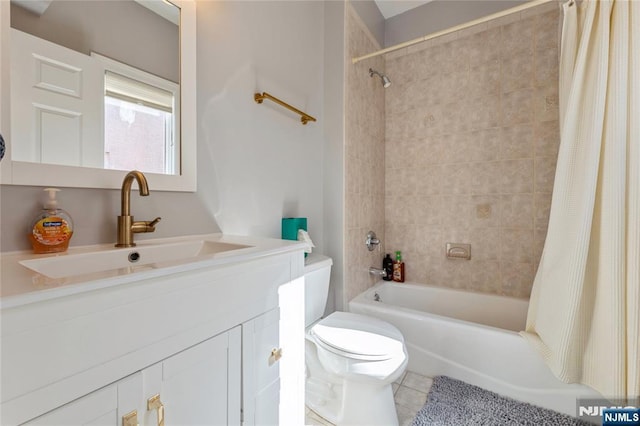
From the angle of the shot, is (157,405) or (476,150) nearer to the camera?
(157,405)

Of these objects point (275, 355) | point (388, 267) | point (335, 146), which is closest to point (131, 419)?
point (275, 355)

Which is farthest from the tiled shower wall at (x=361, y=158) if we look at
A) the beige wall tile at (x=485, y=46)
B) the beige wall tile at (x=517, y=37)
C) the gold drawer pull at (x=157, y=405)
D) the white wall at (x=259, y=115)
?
the gold drawer pull at (x=157, y=405)

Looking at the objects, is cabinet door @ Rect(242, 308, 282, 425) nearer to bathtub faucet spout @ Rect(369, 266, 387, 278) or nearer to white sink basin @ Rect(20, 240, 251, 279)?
white sink basin @ Rect(20, 240, 251, 279)

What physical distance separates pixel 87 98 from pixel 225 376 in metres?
0.90

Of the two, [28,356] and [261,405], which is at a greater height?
[28,356]

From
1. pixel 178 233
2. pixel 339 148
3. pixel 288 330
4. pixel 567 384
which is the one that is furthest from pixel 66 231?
pixel 567 384

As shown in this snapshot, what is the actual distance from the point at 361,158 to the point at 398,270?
972mm

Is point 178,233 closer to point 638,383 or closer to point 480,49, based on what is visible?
point 638,383

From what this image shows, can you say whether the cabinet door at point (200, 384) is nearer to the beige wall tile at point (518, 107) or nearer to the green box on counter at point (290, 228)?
the green box on counter at point (290, 228)

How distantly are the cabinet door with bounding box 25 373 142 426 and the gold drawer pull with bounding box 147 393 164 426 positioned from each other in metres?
0.02

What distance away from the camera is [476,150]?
2.06m

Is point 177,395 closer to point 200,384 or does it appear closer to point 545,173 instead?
point 200,384

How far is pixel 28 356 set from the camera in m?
0.41

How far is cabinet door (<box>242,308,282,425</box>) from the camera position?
0.78 m
